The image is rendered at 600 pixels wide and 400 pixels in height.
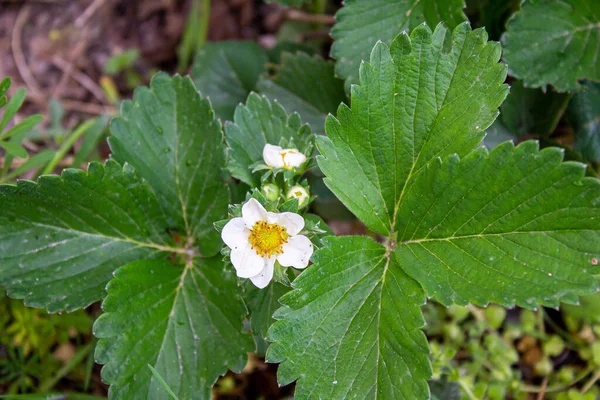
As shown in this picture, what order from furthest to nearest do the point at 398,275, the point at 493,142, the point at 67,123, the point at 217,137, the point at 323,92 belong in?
the point at 67,123 < the point at 323,92 < the point at 493,142 < the point at 217,137 < the point at 398,275

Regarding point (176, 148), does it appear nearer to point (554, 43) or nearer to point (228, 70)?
point (228, 70)

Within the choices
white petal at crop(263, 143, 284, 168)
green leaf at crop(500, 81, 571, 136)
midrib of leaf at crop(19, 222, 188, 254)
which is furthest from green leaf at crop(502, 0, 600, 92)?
midrib of leaf at crop(19, 222, 188, 254)

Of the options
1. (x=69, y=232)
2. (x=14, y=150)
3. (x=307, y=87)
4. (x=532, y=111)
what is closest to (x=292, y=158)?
(x=69, y=232)

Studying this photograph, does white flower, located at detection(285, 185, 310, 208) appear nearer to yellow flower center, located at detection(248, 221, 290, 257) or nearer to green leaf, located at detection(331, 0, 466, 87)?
yellow flower center, located at detection(248, 221, 290, 257)

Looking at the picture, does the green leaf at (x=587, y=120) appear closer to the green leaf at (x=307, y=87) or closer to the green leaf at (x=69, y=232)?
the green leaf at (x=307, y=87)

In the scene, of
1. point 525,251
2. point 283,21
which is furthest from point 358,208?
point 283,21

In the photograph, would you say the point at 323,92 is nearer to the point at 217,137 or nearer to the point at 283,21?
the point at 217,137
